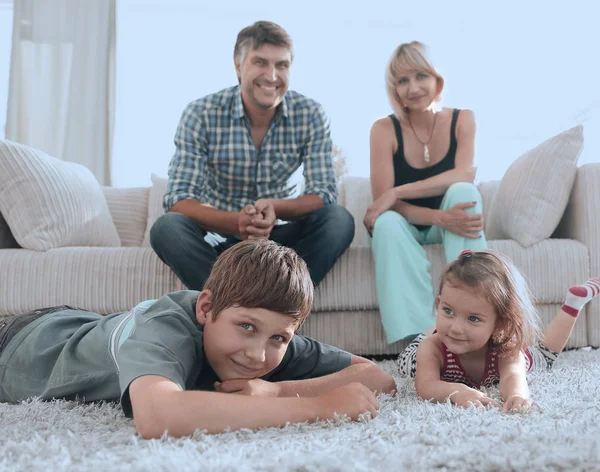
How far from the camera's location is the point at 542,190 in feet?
6.41

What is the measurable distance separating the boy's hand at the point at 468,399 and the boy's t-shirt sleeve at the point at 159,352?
0.41m

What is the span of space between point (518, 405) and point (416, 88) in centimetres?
123

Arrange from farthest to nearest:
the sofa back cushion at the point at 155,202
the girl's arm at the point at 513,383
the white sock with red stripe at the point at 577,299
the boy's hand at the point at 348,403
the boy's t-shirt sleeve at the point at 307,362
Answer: the sofa back cushion at the point at 155,202, the white sock with red stripe at the point at 577,299, the boy's t-shirt sleeve at the point at 307,362, the girl's arm at the point at 513,383, the boy's hand at the point at 348,403

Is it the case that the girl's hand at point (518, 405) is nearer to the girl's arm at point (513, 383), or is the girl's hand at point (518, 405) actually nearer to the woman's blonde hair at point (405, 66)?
the girl's arm at point (513, 383)

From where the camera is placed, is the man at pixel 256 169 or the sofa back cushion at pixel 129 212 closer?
the man at pixel 256 169

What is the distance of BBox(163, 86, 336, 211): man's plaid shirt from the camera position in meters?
1.87

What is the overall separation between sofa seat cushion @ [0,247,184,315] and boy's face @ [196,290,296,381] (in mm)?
Result: 866

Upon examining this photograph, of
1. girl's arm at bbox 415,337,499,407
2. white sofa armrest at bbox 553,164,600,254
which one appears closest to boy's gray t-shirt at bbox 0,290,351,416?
girl's arm at bbox 415,337,499,407

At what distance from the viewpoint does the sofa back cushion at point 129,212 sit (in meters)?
2.41

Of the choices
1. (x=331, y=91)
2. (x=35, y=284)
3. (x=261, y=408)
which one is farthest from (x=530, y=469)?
(x=331, y=91)

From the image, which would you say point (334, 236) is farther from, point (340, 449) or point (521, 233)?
point (340, 449)

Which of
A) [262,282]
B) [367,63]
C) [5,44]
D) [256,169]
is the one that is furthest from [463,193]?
[5,44]

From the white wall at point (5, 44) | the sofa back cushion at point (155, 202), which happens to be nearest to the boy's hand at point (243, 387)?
the sofa back cushion at point (155, 202)

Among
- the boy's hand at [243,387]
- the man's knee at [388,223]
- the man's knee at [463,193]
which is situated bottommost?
the boy's hand at [243,387]
